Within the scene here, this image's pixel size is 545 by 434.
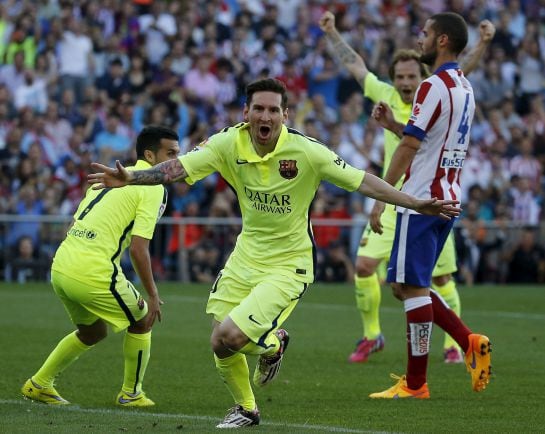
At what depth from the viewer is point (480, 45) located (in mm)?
10891

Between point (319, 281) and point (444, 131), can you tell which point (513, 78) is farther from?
point (444, 131)

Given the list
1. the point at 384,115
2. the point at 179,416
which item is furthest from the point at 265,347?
the point at 384,115

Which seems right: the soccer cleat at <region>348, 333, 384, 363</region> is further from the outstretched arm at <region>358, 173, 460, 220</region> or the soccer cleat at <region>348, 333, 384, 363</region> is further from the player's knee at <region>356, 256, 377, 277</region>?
the outstretched arm at <region>358, 173, 460, 220</region>

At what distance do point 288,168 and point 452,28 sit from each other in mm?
1963

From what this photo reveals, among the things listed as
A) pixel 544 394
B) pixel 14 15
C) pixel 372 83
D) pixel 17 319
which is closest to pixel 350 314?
pixel 17 319

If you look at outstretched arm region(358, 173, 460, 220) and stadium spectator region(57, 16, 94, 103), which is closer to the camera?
outstretched arm region(358, 173, 460, 220)

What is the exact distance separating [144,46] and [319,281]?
5773mm

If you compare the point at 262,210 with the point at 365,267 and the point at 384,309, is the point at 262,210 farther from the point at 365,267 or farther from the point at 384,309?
the point at 384,309

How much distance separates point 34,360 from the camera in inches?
440

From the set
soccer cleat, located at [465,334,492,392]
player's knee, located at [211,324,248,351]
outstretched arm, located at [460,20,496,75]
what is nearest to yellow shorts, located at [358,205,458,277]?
outstretched arm, located at [460,20,496,75]

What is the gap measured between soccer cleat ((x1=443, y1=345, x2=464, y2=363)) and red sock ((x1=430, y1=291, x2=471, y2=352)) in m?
2.03

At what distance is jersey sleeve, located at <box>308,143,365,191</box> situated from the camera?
762 cm

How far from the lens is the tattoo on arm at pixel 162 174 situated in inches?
291

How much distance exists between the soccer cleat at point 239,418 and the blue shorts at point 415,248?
181 cm
